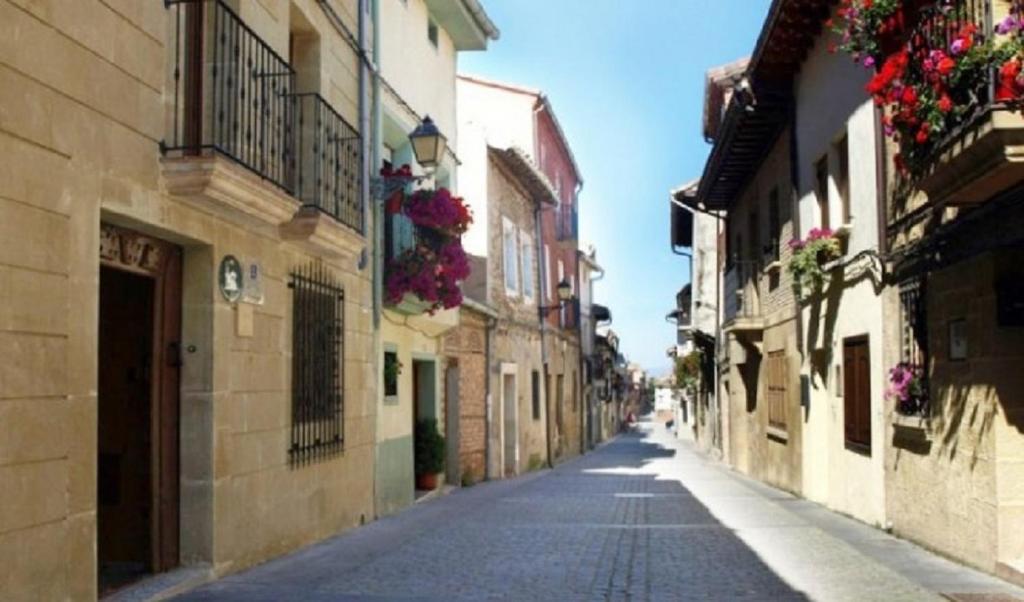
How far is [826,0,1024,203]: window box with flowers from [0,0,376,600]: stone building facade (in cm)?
419

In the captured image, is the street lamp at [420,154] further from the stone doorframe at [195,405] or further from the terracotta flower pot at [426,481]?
the terracotta flower pot at [426,481]

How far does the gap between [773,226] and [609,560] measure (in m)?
9.19

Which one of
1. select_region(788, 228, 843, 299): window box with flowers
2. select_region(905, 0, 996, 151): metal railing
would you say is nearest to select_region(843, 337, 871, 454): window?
select_region(788, 228, 843, 299): window box with flowers

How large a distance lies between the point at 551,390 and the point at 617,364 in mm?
33892

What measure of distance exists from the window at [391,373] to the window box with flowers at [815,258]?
464 centimetres

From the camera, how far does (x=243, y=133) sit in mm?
7574

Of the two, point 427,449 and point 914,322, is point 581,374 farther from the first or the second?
point 914,322

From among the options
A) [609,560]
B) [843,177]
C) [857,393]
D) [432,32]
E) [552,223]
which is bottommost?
[609,560]

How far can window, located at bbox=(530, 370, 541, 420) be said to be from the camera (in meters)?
25.6

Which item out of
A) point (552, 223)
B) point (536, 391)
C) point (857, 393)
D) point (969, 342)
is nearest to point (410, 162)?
point (857, 393)

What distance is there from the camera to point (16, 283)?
16.1 feet

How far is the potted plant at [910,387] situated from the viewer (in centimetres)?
902

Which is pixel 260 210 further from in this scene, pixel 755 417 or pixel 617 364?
pixel 617 364

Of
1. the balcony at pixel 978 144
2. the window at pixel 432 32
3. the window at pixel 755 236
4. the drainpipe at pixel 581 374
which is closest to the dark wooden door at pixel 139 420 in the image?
the balcony at pixel 978 144
